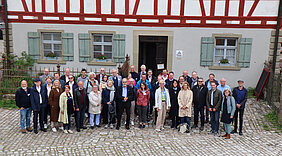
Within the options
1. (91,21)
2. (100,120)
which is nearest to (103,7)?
(91,21)

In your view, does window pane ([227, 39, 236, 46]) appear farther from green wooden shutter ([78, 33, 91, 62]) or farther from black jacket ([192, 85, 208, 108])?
green wooden shutter ([78, 33, 91, 62])

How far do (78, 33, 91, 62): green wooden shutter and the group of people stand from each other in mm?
4155

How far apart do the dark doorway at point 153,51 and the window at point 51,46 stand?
149 inches

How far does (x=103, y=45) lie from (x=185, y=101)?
19.8 ft

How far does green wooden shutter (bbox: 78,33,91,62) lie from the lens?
12.1 meters

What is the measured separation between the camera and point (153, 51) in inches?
495

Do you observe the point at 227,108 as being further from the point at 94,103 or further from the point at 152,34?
the point at 152,34

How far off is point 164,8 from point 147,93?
5381mm

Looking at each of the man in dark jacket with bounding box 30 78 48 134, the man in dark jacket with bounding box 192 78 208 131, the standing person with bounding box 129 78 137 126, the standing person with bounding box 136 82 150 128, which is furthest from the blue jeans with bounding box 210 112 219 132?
the man in dark jacket with bounding box 30 78 48 134

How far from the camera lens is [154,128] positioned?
7.88 m

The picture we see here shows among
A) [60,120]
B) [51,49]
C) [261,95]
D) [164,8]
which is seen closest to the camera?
[60,120]

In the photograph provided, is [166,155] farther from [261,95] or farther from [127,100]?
[261,95]

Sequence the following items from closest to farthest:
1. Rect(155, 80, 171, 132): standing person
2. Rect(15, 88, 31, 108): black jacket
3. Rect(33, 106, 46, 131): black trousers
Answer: Rect(15, 88, 31, 108): black jacket < Rect(33, 106, 46, 131): black trousers < Rect(155, 80, 171, 132): standing person

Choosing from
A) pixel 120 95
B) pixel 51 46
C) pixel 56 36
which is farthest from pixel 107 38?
pixel 120 95
